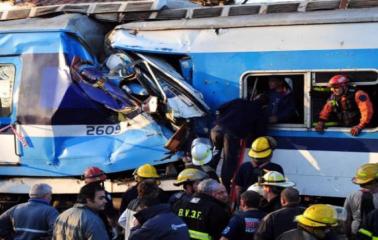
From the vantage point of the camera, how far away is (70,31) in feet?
30.5

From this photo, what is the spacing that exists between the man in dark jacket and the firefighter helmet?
213 centimetres

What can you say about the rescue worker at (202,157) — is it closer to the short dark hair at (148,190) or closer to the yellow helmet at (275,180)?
the yellow helmet at (275,180)

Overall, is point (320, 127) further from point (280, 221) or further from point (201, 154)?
point (280, 221)

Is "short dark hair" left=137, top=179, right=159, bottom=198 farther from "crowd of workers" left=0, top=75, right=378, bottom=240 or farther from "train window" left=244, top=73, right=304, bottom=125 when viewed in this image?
"train window" left=244, top=73, right=304, bottom=125

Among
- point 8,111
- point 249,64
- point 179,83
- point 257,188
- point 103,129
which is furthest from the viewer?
point 8,111

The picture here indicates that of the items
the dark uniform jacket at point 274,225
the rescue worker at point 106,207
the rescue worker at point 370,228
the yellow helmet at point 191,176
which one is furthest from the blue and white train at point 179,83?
the dark uniform jacket at point 274,225

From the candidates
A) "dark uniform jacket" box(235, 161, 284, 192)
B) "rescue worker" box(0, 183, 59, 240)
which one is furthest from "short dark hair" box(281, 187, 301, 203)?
"rescue worker" box(0, 183, 59, 240)

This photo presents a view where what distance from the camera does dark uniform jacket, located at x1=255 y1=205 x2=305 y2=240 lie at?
5.96 m

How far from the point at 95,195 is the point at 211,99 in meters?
2.89

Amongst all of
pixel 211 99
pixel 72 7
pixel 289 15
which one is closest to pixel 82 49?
pixel 72 7

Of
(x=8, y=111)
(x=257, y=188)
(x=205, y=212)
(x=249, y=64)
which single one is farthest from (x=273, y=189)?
(x=8, y=111)

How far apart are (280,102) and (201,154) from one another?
1.12 metres

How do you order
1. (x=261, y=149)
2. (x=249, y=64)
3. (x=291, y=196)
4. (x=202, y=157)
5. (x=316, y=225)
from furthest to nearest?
(x=249, y=64)
(x=202, y=157)
(x=261, y=149)
(x=291, y=196)
(x=316, y=225)

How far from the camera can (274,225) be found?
235 inches
